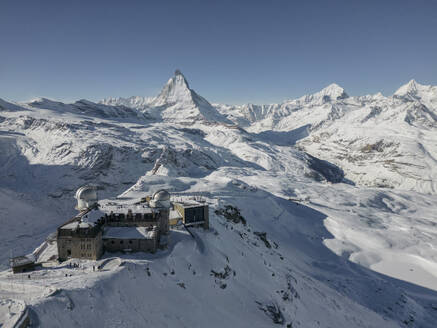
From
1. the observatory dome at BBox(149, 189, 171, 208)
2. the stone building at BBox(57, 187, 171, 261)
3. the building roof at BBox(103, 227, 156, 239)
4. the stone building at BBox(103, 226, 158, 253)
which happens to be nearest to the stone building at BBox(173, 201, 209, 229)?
the observatory dome at BBox(149, 189, 171, 208)

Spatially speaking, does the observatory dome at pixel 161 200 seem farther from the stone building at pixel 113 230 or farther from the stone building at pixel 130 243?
the stone building at pixel 130 243

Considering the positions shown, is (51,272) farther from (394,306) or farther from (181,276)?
(394,306)

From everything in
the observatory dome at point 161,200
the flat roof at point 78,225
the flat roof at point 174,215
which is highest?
the observatory dome at point 161,200

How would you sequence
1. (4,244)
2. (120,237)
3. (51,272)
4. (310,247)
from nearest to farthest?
(51,272)
(120,237)
(310,247)
(4,244)

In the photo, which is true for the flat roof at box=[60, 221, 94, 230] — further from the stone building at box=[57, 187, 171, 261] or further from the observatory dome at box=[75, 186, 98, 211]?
the observatory dome at box=[75, 186, 98, 211]

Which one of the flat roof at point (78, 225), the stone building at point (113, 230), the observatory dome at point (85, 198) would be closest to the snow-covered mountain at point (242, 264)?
the stone building at point (113, 230)

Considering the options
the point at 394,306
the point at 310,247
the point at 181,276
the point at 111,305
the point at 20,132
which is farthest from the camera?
the point at 20,132

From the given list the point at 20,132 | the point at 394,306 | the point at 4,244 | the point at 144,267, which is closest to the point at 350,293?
the point at 394,306

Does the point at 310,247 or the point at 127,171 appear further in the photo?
the point at 127,171
